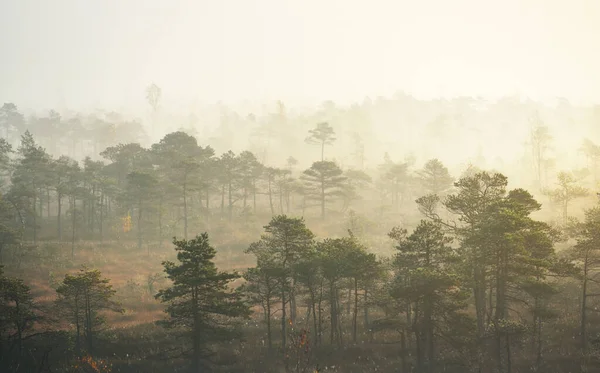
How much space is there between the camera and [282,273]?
65.5ft

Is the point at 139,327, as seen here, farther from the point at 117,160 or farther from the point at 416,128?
the point at 416,128

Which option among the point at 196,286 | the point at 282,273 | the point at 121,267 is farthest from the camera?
the point at 121,267

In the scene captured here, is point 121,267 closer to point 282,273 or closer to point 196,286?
point 196,286

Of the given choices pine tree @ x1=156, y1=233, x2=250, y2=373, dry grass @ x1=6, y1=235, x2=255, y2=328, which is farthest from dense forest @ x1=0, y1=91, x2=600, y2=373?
dry grass @ x1=6, y1=235, x2=255, y2=328

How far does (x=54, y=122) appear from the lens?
85.6m

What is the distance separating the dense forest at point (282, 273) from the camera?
18.2m

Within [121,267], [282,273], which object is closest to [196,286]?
[282,273]

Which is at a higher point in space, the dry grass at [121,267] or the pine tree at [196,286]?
the pine tree at [196,286]

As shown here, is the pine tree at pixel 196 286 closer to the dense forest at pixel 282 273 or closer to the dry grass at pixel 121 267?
the dense forest at pixel 282 273

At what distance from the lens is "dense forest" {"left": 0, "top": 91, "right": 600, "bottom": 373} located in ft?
59.8

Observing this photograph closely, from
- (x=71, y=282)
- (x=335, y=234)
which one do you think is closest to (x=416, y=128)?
(x=335, y=234)

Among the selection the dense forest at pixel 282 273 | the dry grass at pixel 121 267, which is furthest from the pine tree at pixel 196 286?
the dry grass at pixel 121 267

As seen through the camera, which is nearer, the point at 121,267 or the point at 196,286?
the point at 196,286

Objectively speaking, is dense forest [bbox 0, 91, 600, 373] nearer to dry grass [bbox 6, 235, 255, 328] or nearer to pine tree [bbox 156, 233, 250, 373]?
pine tree [bbox 156, 233, 250, 373]
